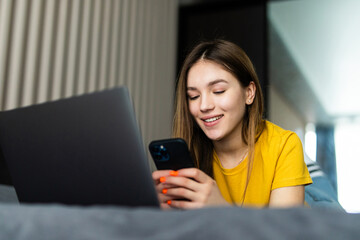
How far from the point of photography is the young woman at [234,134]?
1.08 metres

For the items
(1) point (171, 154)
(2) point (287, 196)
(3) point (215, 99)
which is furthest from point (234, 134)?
(1) point (171, 154)

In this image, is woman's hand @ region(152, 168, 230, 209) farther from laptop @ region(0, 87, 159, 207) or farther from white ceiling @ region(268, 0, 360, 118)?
white ceiling @ region(268, 0, 360, 118)

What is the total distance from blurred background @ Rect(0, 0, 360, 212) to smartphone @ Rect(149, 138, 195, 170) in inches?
33.8

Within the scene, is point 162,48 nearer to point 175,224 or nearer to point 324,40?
point 324,40

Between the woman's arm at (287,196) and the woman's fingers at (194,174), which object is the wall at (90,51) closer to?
the woman's fingers at (194,174)

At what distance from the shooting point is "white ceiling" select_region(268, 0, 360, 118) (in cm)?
317

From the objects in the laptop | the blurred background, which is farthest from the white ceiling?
the laptop

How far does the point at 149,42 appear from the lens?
96.0 inches

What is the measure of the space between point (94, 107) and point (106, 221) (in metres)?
0.22

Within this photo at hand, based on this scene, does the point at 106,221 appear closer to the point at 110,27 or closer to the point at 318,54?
the point at 110,27

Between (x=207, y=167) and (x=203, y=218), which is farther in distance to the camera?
(x=207, y=167)

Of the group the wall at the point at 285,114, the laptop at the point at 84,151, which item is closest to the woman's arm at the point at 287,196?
the laptop at the point at 84,151

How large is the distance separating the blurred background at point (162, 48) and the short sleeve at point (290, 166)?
1.02 metres

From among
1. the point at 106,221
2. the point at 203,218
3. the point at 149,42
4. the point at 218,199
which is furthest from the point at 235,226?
the point at 149,42
